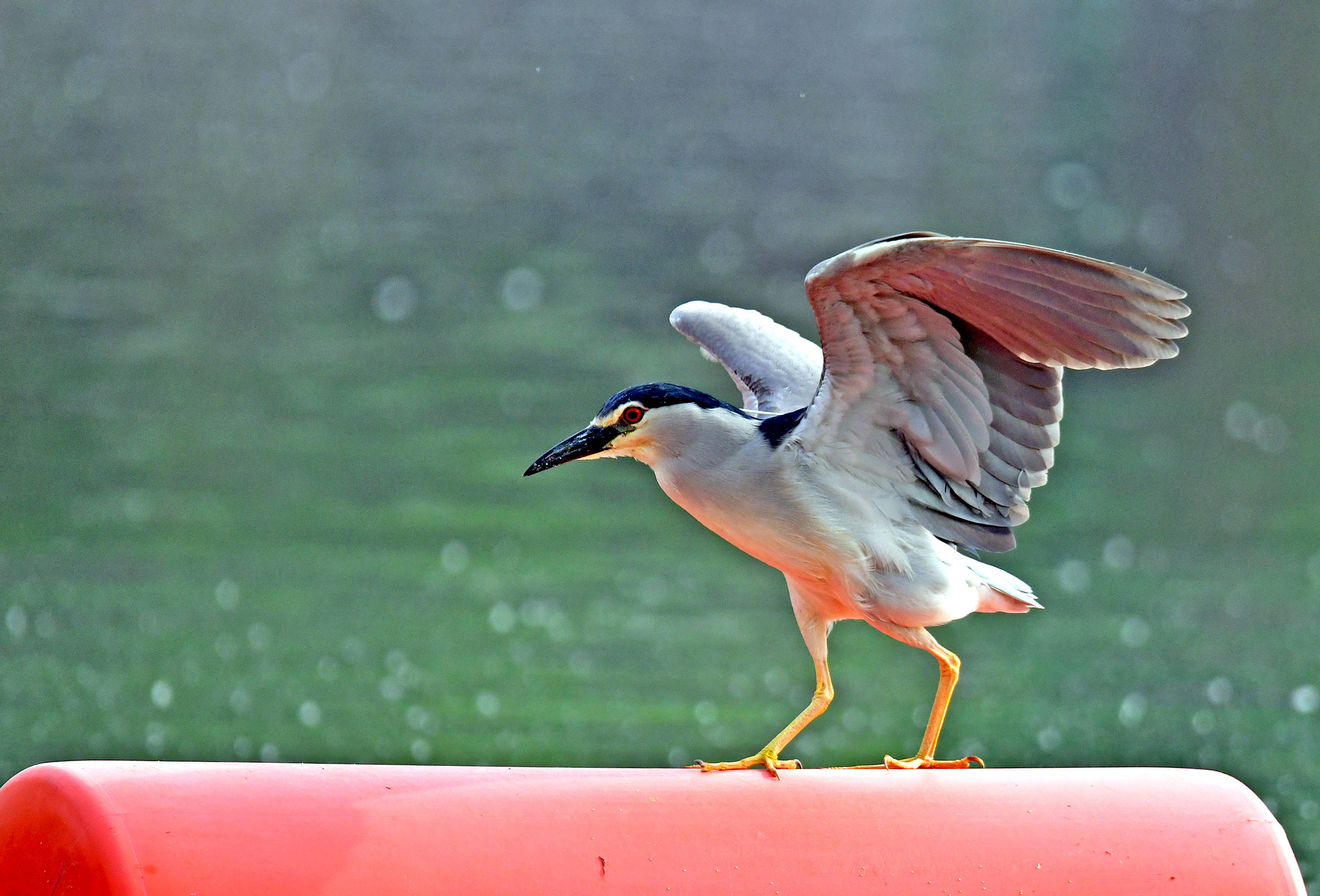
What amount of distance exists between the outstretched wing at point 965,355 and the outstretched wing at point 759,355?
0.46 metres

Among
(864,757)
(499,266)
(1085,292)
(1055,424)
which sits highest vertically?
(1085,292)

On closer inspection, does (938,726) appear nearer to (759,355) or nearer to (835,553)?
(835,553)

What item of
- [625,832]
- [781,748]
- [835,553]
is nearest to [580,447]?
[835,553]

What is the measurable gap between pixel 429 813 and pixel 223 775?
20 centimetres

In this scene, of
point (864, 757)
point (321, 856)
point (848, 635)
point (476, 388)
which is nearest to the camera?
point (321, 856)

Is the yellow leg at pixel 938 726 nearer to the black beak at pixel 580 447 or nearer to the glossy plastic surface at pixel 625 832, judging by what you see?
the glossy plastic surface at pixel 625 832

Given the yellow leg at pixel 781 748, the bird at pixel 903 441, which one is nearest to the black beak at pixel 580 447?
the bird at pixel 903 441

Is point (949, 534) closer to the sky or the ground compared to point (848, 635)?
closer to the sky

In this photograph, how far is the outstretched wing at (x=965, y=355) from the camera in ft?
6.52

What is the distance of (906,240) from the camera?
1.93 m

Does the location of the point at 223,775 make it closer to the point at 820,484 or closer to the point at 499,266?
the point at 820,484

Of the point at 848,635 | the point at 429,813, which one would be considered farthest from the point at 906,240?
the point at 848,635

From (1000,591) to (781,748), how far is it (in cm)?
51

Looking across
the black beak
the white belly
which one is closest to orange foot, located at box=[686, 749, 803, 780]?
the white belly
